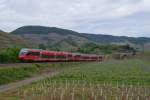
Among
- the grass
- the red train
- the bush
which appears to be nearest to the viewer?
the grass

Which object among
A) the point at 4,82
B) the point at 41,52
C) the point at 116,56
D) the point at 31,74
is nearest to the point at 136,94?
A: the point at 4,82

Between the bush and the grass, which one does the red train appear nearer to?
the bush

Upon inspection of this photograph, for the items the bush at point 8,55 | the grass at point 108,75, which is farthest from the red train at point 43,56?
the grass at point 108,75

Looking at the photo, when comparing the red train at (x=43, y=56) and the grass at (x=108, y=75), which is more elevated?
the red train at (x=43, y=56)

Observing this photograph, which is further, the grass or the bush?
the bush

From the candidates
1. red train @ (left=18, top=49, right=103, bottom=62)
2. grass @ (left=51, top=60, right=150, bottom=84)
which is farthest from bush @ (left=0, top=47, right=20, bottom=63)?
grass @ (left=51, top=60, right=150, bottom=84)

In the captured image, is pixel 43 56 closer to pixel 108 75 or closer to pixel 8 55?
pixel 8 55

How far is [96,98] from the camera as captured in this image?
2506 cm

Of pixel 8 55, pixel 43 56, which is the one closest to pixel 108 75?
pixel 8 55

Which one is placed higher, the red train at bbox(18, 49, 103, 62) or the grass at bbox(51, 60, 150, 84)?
the red train at bbox(18, 49, 103, 62)

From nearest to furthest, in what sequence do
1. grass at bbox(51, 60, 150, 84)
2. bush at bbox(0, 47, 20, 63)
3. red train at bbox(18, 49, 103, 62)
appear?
grass at bbox(51, 60, 150, 84) → bush at bbox(0, 47, 20, 63) → red train at bbox(18, 49, 103, 62)

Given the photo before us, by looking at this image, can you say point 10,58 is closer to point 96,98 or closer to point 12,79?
point 12,79

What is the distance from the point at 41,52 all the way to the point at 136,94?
42.1m

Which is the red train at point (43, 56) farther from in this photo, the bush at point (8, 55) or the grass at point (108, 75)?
the grass at point (108, 75)
